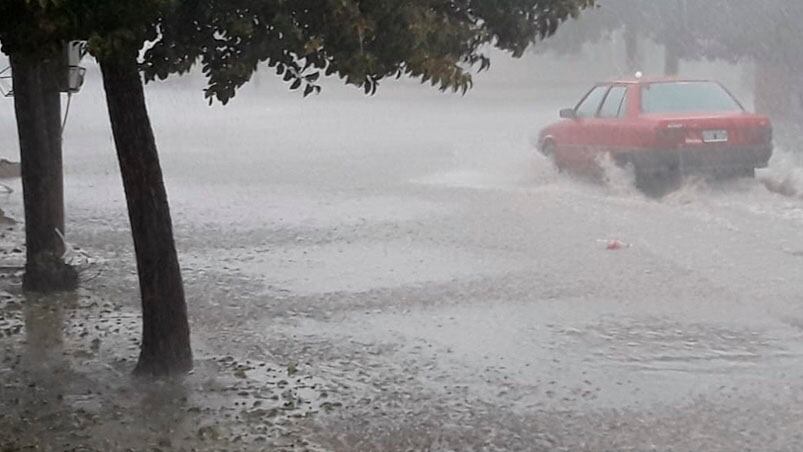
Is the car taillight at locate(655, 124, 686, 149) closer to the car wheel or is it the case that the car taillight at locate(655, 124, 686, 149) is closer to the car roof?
the car wheel

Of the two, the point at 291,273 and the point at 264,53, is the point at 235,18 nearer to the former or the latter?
the point at 264,53

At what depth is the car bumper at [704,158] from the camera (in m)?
15.3

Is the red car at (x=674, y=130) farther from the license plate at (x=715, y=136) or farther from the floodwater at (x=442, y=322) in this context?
the floodwater at (x=442, y=322)

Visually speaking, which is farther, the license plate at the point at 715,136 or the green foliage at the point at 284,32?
the license plate at the point at 715,136

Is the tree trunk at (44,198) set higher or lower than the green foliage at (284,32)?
lower

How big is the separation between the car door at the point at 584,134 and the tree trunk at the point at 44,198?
27.0 ft

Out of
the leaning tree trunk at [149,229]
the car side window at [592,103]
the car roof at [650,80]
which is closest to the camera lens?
the leaning tree trunk at [149,229]

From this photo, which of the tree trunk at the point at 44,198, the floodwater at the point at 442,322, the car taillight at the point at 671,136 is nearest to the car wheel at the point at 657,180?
the floodwater at the point at 442,322

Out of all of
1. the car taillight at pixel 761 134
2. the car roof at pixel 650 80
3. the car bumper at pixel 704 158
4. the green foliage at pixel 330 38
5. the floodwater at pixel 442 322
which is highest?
the green foliage at pixel 330 38

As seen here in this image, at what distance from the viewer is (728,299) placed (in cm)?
998

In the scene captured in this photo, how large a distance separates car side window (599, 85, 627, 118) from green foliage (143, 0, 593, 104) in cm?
937

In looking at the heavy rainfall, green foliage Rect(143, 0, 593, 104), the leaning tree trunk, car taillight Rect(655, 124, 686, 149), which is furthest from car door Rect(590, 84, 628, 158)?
the leaning tree trunk

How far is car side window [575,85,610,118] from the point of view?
1695cm

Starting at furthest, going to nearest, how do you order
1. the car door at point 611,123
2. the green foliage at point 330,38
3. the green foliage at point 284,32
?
the car door at point 611,123 < the green foliage at point 330,38 < the green foliage at point 284,32
